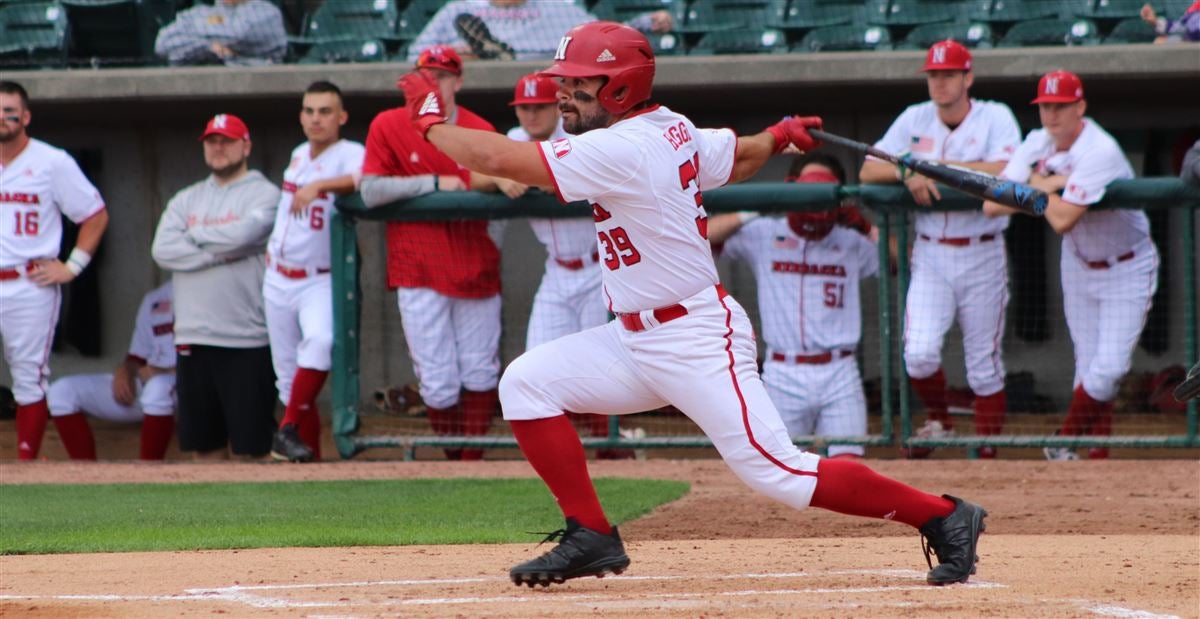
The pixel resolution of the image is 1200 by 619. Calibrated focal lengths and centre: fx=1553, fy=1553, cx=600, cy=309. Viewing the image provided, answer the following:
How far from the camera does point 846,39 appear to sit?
8.90 meters

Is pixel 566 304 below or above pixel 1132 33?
below

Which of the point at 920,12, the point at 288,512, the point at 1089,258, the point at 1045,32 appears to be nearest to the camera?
the point at 288,512

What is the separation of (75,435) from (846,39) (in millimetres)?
4765

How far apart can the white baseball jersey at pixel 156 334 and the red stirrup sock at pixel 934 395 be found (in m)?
4.00

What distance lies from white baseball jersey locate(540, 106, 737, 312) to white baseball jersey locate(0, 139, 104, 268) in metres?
4.65

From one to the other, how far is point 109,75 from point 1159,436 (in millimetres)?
5952

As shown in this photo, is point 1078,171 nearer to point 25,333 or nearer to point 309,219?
point 309,219

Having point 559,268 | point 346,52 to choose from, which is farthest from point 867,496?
point 346,52

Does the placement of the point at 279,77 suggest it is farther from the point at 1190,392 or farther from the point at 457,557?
the point at 1190,392

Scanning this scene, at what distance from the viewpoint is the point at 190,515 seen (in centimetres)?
560

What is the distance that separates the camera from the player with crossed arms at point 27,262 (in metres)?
7.53

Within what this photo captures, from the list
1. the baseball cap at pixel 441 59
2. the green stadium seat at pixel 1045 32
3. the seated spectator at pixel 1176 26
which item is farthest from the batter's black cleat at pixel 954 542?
the green stadium seat at pixel 1045 32

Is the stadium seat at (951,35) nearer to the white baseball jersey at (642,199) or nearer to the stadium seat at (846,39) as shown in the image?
the stadium seat at (846,39)

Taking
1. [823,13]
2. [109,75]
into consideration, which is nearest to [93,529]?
[109,75]
